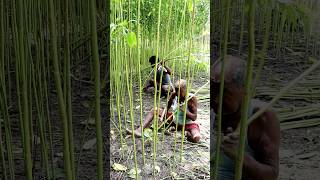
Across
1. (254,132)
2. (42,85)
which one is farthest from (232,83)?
(42,85)

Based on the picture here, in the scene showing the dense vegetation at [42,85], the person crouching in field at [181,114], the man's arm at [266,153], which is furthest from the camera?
the person crouching in field at [181,114]

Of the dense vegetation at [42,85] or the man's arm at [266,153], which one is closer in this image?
the dense vegetation at [42,85]

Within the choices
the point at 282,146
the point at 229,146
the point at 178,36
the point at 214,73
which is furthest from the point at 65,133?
the point at 282,146

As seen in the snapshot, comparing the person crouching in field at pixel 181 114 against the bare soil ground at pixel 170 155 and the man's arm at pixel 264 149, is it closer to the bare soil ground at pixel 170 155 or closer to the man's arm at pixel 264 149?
the bare soil ground at pixel 170 155

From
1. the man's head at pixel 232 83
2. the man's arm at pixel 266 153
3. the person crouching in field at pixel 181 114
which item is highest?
the man's head at pixel 232 83

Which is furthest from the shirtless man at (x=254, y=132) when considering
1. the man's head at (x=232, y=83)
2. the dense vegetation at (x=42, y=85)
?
the dense vegetation at (x=42, y=85)

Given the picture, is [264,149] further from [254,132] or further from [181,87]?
[181,87]

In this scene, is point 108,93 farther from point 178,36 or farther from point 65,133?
point 65,133

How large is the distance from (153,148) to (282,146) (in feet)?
1.87

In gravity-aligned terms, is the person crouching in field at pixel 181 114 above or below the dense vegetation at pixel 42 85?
below

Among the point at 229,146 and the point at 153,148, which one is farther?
the point at 153,148

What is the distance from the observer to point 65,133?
489mm

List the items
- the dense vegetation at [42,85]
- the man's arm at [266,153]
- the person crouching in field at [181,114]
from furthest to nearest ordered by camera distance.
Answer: the person crouching in field at [181,114] < the man's arm at [266,153] < the dense vegetation at [42,85]

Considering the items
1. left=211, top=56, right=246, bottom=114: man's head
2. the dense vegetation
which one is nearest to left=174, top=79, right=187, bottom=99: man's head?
the dense vegetation
